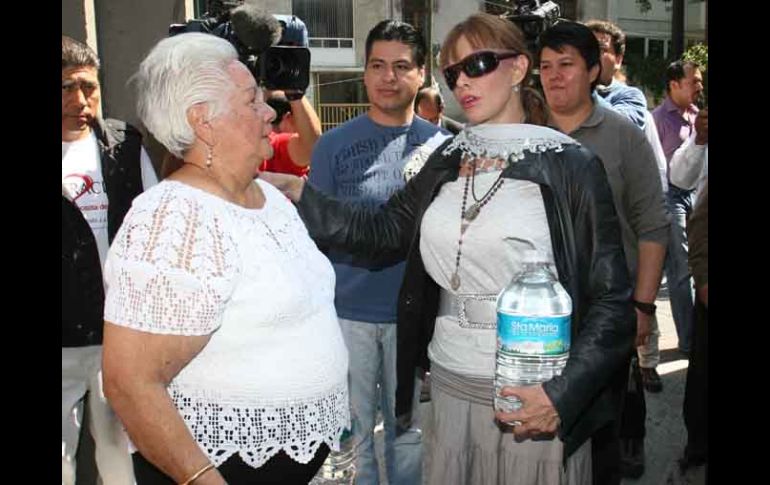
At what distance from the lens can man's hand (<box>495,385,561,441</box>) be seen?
6.30 feet

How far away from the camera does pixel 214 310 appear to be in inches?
66.0

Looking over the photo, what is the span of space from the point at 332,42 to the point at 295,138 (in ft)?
88.3

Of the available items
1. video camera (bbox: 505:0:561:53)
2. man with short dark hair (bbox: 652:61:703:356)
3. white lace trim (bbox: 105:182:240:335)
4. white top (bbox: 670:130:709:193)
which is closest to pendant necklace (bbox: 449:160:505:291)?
white lace trim (bbox: 105:182:240:335)

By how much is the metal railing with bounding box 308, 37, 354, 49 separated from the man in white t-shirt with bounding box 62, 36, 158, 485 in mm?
27214

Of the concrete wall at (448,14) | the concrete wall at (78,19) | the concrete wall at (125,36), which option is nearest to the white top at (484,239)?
the concrete wall at (78,19)

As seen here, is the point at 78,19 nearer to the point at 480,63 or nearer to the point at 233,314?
the point at 480,63

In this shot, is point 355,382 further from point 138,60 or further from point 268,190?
point 138,60

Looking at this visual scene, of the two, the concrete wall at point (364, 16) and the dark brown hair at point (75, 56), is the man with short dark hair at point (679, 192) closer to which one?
the dark brown hair at point (75, 56)

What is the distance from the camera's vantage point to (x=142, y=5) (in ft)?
14.5

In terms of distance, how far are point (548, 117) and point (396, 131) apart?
1133mm

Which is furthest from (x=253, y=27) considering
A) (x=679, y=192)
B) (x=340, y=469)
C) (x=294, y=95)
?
(x=679, y=192)

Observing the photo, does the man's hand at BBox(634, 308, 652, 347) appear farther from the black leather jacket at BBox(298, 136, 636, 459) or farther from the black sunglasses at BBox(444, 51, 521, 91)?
the black sunglasses at BBox(444, 51, 521, 91)
